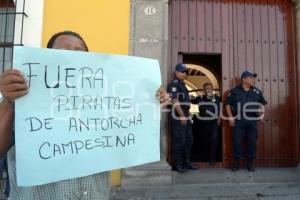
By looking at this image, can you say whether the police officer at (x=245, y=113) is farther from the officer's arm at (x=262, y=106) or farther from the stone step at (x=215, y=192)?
the stone step at (x=215, y=192)

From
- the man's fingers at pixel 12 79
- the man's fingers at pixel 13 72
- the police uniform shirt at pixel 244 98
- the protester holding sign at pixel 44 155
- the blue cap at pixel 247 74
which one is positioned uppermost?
the blue cap at pixel 247 74

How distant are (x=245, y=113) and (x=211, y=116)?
2.17 ft

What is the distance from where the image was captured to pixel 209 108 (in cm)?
654

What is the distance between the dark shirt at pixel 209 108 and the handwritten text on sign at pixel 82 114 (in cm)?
439

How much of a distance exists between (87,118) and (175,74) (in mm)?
4278

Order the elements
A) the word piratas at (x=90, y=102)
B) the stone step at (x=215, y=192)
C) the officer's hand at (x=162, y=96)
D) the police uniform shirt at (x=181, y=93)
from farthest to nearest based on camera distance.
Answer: the police uniform shirt at (x=181, y=93)
the stone step at (x=215, y=192)
the officer's hand at (x=162, y=96)
the word piratas at (x=90, y=102)

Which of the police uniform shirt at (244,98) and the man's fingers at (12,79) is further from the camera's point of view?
the police uniform shirt at (244,98)

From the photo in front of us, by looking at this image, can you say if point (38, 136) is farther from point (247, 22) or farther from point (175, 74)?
point (247, 22)

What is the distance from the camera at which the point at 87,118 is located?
193cm

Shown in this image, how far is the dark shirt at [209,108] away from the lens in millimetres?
6457

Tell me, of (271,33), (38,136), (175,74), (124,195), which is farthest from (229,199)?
(38,136)

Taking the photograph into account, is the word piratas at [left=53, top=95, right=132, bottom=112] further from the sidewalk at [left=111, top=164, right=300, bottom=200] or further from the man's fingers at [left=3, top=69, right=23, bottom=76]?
the sidewalk at [left=111, top=164, right=300, bottom=200]

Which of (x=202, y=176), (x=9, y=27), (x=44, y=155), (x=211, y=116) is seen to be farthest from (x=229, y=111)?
(x=44, y=155)

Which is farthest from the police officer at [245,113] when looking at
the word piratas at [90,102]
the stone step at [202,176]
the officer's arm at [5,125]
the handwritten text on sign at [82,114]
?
the officer's arm at [5,125]
